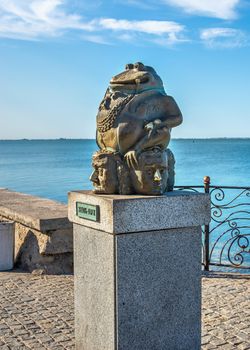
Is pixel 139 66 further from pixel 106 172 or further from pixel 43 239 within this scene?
pixel 43 239

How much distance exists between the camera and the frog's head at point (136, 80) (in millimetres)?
5109

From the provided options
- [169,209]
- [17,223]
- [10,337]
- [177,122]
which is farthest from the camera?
[17,223]

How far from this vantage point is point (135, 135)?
4.99 m

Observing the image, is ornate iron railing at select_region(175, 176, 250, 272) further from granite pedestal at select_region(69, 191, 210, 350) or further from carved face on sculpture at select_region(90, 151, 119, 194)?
carved face on sculpture at select_region(90, 151, 119, 194)

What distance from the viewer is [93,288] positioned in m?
5.00

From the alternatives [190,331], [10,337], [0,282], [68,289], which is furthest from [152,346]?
[0,282]

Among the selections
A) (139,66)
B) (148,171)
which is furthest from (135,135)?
(139,66)

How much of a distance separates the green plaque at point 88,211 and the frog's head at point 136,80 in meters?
1.08

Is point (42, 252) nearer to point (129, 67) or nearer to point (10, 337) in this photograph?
point (10, 337)

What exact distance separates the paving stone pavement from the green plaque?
1.55 m

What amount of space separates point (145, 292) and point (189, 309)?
1.58 feet

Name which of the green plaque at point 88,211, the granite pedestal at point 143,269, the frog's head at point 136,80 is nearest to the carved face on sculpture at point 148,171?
the granite pedestal at point 143,269

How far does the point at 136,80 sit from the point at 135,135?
505 millimetres

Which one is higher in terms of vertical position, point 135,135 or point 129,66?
point 129,66
